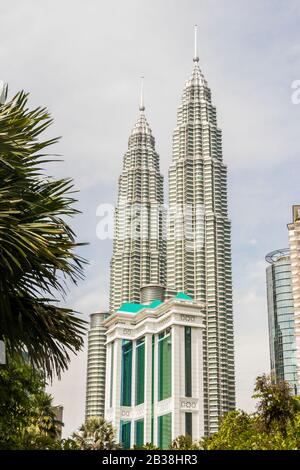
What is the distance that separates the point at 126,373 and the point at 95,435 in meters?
125

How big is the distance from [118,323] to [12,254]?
18946 cm

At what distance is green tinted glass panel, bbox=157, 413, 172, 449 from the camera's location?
16125 centimetres

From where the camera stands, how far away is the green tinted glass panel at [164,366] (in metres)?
171

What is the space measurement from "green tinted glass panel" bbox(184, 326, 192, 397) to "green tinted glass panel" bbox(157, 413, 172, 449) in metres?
7.92

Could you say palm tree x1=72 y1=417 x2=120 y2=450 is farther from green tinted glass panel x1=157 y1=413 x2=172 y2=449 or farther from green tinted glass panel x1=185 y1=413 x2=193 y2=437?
green tinted glass panel x1=157 y1=413 x2=172 y2=449

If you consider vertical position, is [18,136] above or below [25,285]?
above

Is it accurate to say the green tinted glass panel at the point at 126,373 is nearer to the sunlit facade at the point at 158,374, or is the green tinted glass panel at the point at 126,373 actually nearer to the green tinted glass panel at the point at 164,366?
the sunlit facade at the point at 158,374

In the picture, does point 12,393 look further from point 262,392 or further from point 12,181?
point 262,392

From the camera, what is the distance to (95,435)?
7300cm

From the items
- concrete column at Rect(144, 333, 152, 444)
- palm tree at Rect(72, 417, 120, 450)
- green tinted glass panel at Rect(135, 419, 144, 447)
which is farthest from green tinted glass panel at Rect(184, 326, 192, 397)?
palm tree at Rect(72, 417, 120, 450)
